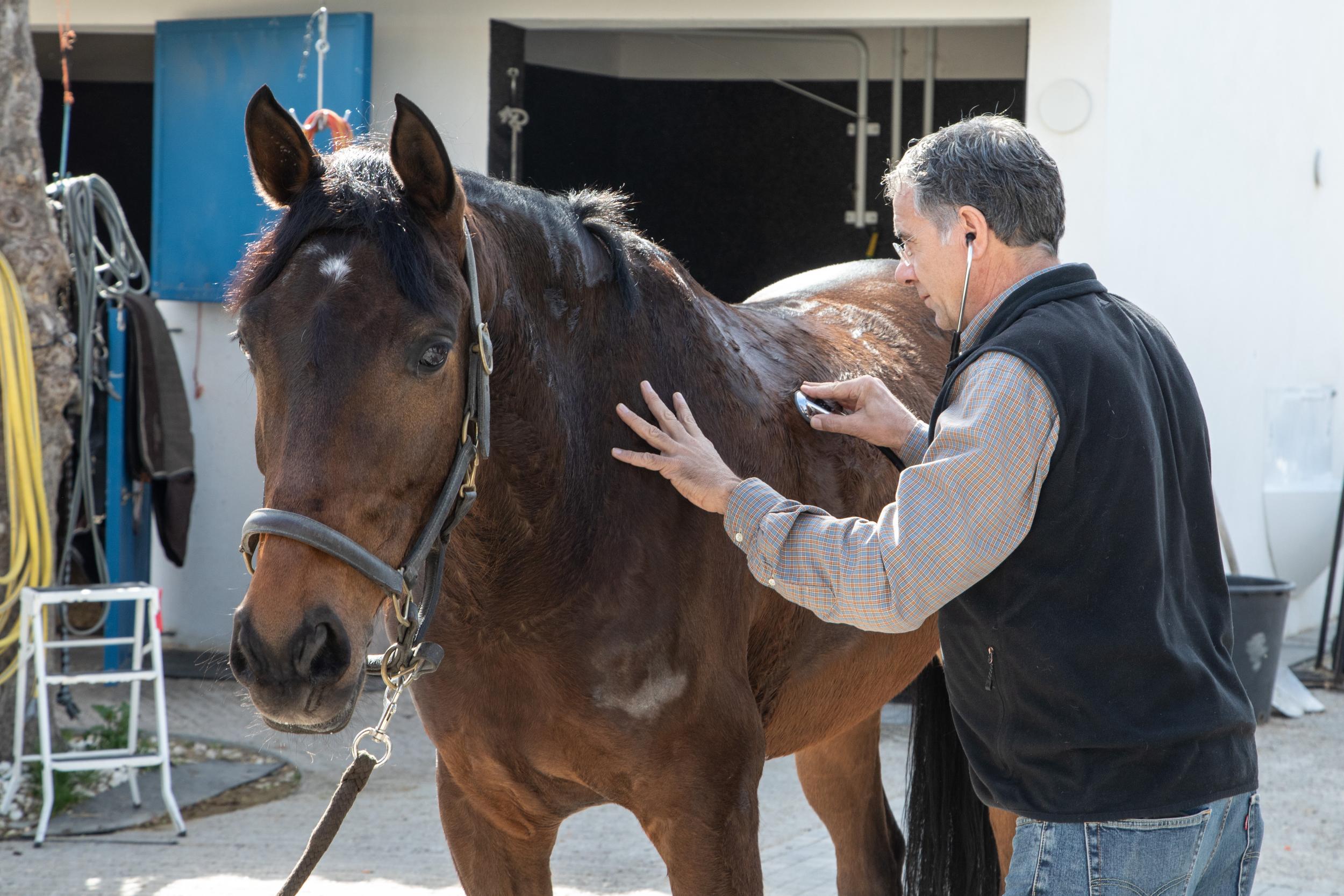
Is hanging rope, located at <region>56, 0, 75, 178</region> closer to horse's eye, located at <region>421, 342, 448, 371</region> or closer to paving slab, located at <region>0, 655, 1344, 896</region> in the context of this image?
paving slab, located at <region>0, 655, 1344, 896</region>

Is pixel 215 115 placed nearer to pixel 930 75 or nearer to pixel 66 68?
pixel 66 68

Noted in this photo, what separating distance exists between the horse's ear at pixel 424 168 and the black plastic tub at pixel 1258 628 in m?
4.90

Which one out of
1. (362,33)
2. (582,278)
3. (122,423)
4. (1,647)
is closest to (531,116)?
(362,33)

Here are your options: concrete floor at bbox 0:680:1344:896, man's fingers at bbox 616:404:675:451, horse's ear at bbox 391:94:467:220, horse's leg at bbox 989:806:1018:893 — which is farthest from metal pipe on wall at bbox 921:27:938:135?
horse's ear at bbox 391:94:467:220

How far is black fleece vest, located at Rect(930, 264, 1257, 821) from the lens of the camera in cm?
154

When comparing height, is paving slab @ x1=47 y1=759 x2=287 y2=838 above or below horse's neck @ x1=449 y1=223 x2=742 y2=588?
below

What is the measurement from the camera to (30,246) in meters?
4.54

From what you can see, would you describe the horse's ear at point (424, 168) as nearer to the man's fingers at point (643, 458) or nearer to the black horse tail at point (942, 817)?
the man's fingers at point (643, 458)

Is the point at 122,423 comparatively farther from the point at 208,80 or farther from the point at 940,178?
the point at 940,178

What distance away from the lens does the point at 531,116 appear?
9023mm

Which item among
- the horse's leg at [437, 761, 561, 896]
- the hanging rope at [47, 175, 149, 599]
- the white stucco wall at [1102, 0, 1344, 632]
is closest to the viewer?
the horse's leg at [437, 761, 561, 896]

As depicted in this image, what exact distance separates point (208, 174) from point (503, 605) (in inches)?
199

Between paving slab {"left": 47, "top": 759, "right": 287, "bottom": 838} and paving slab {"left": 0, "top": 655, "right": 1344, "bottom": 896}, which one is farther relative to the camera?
paving slab {"left": 47, "top": 759, "right": 287, "bottom": 838}

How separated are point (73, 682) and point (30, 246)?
1.55 metres
